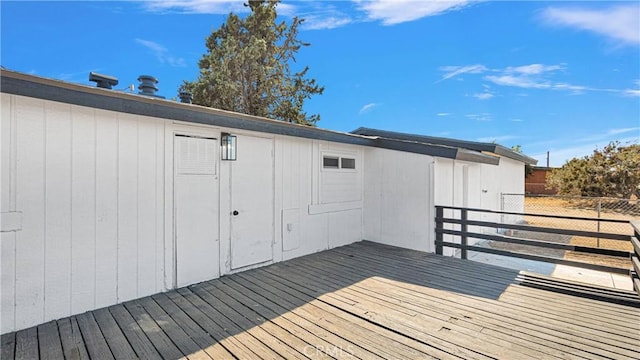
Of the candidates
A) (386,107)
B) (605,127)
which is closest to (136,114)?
(386,107)

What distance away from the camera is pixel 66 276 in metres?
2.91

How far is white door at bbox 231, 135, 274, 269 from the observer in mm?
4352

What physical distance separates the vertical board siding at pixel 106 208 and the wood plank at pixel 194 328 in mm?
505

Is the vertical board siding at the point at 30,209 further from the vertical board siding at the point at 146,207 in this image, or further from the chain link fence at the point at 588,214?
the chain link fence at the point at 588,214

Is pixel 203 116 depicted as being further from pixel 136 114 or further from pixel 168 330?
pixel 168 330

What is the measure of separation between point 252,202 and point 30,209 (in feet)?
8.00

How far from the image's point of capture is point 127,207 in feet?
10.9

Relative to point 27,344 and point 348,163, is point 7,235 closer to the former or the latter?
point 27,344

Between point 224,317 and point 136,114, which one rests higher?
point 136,114

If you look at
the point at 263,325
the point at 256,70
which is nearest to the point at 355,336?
the point at 263,325

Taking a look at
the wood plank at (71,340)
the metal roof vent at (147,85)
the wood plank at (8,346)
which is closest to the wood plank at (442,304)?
the wood plank at (71,340)

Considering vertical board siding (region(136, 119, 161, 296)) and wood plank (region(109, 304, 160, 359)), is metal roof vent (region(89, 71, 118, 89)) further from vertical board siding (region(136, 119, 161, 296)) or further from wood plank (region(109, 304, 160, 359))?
wood plank (region(109, 304, 160, 359))

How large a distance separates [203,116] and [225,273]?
85.1 inches

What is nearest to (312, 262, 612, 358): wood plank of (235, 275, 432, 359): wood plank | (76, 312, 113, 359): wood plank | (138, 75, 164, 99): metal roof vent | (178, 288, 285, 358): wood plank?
(235, 275, 432, 359): wood plank
